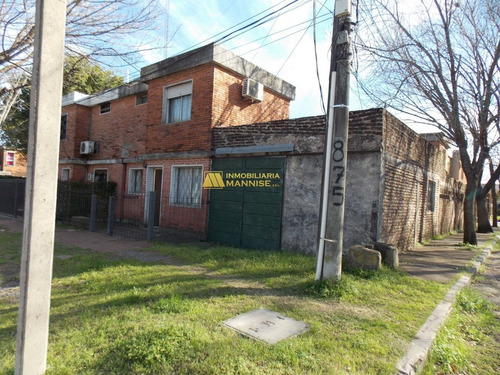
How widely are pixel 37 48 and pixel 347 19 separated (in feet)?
14.4

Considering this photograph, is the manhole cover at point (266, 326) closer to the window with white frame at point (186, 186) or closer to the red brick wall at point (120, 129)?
the window with white frame at point (186, 186)

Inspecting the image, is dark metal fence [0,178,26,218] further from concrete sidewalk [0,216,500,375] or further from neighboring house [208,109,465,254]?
neighboring house [208,109,465,254]

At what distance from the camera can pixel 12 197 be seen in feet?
49.0

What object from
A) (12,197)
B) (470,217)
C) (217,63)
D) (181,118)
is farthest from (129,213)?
(470,217)

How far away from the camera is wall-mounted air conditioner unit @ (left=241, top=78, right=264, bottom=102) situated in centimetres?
1027

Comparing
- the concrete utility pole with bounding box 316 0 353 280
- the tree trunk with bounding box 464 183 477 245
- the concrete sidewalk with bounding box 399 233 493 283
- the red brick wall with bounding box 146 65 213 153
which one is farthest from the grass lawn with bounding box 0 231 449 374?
the tree trunk with bounding box 464 183 477 245

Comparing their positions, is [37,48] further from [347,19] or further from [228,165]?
[228,165]

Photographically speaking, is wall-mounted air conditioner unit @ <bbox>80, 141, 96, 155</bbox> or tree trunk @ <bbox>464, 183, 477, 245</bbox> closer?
tree trunk @ <bbox>464, 183, 477, 245</bbox>

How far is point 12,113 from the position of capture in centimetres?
1975

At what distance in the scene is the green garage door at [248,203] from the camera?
8.16 meters

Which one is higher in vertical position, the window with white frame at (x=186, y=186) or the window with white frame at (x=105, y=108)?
the window with white frame at (x=105, y=108)

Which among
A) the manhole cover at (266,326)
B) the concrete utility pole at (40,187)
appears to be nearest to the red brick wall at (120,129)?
the manhole cover at (266,326)

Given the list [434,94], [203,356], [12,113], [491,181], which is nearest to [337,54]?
[203,356]

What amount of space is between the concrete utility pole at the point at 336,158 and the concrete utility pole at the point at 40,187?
144 inches
